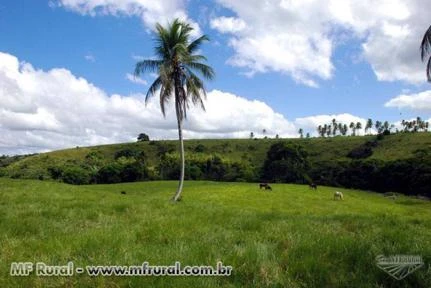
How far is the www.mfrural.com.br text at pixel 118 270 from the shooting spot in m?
5.79

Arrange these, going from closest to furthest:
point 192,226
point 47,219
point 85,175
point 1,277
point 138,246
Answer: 1. point 1,277
2. point 138,246
3. point 192,226
4. point 47,219
5. point 85,175

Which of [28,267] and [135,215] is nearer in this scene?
[28,267]

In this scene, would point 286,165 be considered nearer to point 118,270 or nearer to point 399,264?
point 399,264

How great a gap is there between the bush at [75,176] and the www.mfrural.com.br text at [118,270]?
115507 mm

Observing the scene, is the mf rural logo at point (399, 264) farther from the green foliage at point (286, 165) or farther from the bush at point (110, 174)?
the bush at point (110, 174)

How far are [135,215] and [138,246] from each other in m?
5.02

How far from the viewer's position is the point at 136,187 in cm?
6969

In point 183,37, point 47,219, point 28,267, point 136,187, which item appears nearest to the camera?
point 28,267

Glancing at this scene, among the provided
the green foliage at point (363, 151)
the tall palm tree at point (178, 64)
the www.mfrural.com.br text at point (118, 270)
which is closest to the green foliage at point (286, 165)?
the green foliage at point (363, 151)

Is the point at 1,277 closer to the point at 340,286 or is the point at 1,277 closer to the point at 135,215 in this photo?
the point at 340,286

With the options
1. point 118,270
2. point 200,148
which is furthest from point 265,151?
point 118,270

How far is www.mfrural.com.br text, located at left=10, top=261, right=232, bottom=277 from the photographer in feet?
19.0

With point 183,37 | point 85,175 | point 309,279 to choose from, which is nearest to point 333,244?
point 309,279

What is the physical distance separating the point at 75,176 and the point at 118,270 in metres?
118
